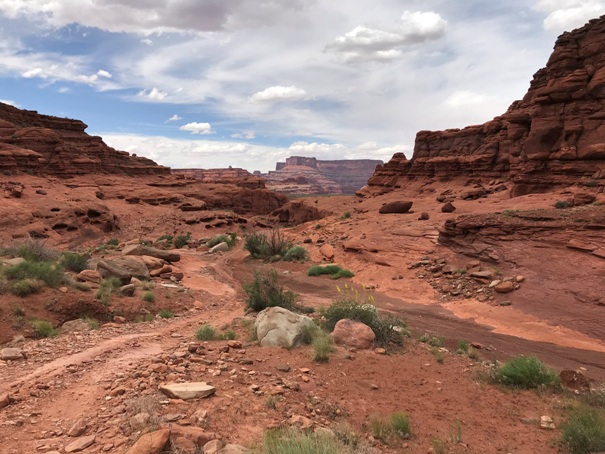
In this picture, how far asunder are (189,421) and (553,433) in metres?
4.41

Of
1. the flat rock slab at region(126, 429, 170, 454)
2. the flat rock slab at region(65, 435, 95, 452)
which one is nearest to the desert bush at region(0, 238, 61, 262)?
the flat rock slab at region(65, 435, 95, 452)

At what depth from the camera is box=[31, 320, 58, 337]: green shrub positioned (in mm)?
7754

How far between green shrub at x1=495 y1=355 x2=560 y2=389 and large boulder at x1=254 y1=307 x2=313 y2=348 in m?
3.38

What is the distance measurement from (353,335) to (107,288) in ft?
22.2

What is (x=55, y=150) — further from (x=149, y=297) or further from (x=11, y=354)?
(x=11, y=354)

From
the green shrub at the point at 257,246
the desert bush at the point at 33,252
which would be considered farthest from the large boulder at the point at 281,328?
the green shrub at the point at 257,246

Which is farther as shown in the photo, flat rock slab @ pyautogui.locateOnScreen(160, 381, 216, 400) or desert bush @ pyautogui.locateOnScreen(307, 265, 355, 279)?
desert bush @ pyautogui.locateOnScreen(307, 265, 355, 279)

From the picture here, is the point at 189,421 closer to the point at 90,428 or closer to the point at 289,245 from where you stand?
the point at 90,428

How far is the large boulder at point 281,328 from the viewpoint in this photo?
703 cm

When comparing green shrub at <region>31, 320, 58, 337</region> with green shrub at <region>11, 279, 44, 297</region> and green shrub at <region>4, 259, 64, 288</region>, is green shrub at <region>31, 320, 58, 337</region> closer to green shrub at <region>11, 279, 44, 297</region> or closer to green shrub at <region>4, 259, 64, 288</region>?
green shrub at <region>11, 279, 44, 297</region>

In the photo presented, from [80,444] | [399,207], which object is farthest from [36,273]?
[399,207]

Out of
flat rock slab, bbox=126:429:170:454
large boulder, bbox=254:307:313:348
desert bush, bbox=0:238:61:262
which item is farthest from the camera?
desert bush, bbox=0:238:61:262

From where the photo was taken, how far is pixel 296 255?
21406mm

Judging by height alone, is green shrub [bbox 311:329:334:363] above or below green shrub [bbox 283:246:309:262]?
above
